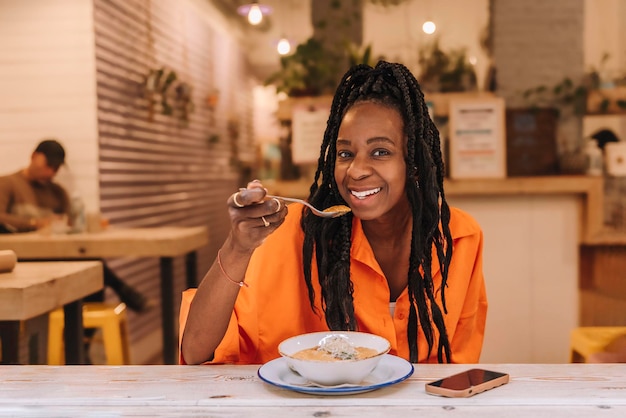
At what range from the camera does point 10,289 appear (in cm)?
227

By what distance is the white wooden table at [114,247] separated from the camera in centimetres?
376

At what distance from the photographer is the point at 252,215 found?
1361 mm

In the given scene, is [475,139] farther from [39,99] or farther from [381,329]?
[39,99]

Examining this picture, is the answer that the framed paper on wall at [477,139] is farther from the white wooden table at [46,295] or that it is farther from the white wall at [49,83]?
the white wall at [49,83]

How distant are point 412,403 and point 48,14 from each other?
13.3 ft

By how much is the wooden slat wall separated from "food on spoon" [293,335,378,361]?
11.9ft

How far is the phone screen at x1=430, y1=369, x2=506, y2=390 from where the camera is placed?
1.18m

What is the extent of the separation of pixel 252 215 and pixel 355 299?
49cm

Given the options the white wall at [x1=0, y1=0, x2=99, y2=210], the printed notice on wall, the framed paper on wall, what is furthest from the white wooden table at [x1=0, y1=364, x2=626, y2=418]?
the white wall at [x1=0, y1=0, x2=99, y2=210]

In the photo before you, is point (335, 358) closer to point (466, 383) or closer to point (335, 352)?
point (335, 352)

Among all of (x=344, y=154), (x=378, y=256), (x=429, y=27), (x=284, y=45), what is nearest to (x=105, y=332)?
(x=378, y=256)

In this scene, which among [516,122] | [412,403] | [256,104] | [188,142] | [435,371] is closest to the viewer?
[412,403]

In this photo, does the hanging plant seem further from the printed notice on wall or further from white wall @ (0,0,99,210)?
the printed notice on wall

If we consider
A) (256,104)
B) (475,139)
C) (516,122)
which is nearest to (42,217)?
(475,139)
